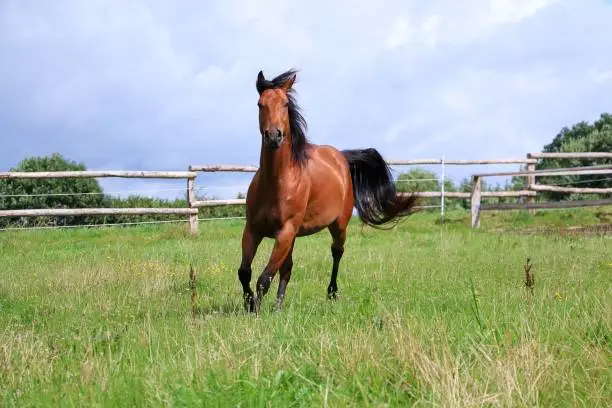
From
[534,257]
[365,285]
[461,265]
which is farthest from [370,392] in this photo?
[534,257]

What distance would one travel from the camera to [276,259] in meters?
6.23

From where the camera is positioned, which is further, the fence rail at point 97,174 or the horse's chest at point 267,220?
the fence rail at point 97,174

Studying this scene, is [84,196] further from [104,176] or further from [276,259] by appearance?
[276,259]

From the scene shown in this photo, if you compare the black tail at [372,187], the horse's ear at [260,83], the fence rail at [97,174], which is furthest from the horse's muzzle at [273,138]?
the fence rail at [97,174]

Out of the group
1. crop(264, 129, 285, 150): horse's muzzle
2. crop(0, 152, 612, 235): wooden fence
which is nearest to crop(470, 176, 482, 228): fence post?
crop(0, 152, 612, 235): wooden fence

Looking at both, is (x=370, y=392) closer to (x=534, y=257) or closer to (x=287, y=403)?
(x=287, y=403)

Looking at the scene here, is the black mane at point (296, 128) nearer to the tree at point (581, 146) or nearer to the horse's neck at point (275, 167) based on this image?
the horse's neck at point (275, 167)

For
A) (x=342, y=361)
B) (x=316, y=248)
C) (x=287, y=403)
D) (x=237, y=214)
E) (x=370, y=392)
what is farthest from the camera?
(x=237, y=214)

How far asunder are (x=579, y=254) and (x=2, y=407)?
9.66 m

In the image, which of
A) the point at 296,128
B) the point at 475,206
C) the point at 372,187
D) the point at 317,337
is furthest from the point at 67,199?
the point at 317,337

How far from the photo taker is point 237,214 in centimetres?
2830

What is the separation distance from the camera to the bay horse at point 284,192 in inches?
237

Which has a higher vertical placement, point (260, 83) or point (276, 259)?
point (260, 83)

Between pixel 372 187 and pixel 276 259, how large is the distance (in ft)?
10.7
